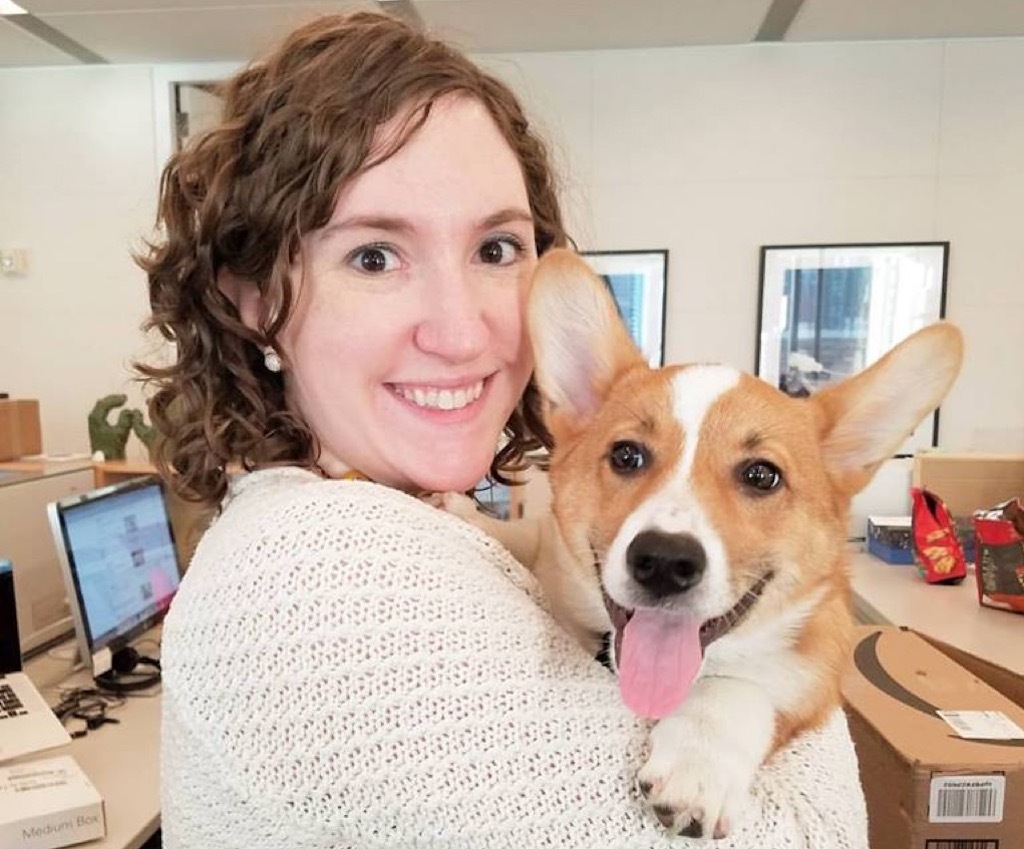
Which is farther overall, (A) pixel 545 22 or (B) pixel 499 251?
(A) pixel 545 22

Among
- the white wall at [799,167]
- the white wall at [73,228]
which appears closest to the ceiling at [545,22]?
the white wall at [799,167]

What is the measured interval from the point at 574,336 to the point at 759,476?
30cm

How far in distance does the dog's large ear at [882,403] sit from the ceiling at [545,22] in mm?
2464

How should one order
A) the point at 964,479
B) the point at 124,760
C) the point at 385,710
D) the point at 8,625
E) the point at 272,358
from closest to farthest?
the point at 385,710, the point at 272,358, the point at 124,760, the point at 8,625, the point at 964,479

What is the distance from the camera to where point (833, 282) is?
383cm

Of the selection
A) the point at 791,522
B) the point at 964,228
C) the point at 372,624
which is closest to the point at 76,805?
the point at 372,624

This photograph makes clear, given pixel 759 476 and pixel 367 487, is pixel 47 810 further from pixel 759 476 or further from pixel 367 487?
pixel 759 476

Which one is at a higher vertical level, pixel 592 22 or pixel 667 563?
pixel 592 22

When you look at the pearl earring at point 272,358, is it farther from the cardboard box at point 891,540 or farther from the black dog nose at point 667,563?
the cardboard box at point 891,540

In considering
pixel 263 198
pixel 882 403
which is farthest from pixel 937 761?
pixel 263 198

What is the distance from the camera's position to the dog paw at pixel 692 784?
0.71 meters

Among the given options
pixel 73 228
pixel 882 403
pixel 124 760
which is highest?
pixel 73 228

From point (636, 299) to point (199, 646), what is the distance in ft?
11.0

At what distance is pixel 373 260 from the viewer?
3.22ft
